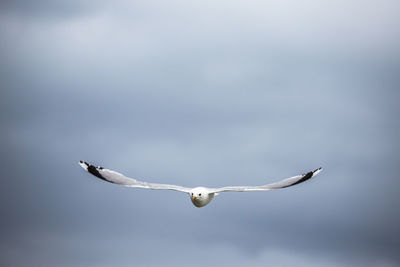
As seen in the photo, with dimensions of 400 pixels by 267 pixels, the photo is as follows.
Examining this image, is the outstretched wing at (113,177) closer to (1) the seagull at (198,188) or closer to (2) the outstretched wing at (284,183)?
(1) the seagull at (198,188)

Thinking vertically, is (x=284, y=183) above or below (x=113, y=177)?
below

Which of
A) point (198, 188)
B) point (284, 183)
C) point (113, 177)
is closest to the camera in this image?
point (198, 188)

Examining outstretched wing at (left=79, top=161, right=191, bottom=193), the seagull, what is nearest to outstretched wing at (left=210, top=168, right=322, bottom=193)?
the seagull

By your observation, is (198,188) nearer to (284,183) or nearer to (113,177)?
(284,183)

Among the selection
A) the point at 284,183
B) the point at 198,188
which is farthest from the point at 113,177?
the point at 284,183

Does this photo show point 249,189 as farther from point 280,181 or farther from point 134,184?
point 134,184

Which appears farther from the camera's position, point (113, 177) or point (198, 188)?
point (113, 177)

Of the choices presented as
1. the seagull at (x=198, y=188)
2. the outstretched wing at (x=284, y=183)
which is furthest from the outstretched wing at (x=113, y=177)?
the outstretched wing at (x=284, y=183)

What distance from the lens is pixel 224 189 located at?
387 feet

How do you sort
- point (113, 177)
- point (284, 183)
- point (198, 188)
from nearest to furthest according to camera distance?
1. point (198, 188)
2. point (284, 183)
3. point (113, 177)

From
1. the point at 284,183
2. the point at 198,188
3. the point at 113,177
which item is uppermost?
the point at 113,177

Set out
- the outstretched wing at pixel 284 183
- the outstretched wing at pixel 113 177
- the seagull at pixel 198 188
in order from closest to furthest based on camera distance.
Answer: the seagull at pixel 198 188 < the outstretched wing at pixel 284 183 < the outstretched wing at pixel 113 177

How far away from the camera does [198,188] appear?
11581 centimetres

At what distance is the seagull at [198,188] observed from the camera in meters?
115
